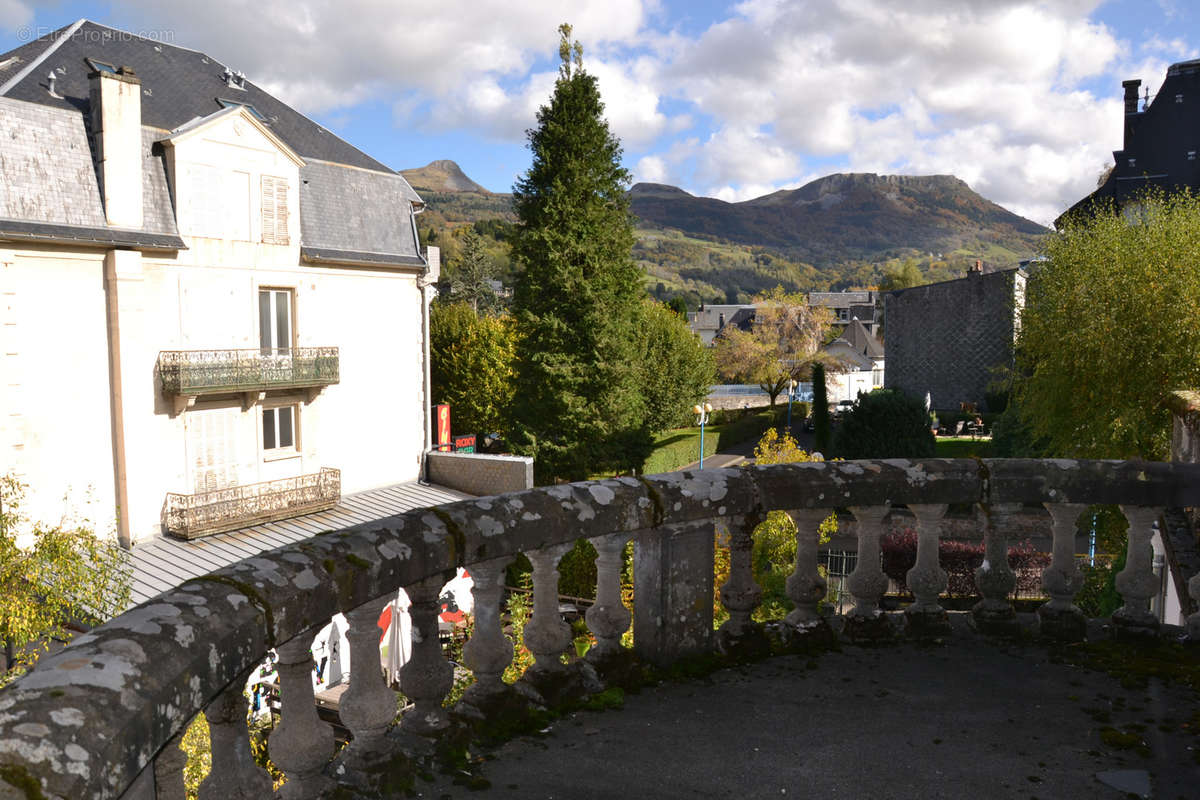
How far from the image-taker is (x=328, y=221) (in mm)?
24422

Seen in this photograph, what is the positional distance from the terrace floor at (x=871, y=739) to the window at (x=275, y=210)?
69.2 ft

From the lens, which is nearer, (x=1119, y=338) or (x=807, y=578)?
(x=807, y=578)

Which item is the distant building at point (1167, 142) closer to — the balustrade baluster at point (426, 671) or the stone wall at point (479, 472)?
the stone wall at point (479, 472)

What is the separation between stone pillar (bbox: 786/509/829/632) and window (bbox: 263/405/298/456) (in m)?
21.2

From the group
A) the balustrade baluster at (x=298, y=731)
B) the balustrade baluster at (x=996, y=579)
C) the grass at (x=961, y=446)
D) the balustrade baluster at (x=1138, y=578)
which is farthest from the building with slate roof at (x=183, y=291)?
the grass at (x=961, y=446)

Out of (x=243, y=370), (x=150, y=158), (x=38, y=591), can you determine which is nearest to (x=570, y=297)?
(x=243, y=370)

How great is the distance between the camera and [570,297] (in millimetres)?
33688

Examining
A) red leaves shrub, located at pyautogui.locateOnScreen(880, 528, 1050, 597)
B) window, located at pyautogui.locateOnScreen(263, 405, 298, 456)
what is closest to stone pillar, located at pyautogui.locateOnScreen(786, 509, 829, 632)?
red leaves shrub, located at pyautogui.locateOnScreen(880, 528, 1050, 597)

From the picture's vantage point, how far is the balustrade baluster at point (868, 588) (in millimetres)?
4863

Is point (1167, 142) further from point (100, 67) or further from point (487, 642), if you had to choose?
point (487, 642)

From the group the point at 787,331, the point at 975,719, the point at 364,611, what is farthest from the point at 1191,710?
the point at 787,331

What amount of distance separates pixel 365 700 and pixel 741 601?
7.24ft

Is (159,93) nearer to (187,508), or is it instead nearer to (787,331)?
(187,508)

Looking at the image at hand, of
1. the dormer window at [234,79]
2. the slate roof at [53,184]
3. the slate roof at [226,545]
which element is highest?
the dormer window at [234,79]
